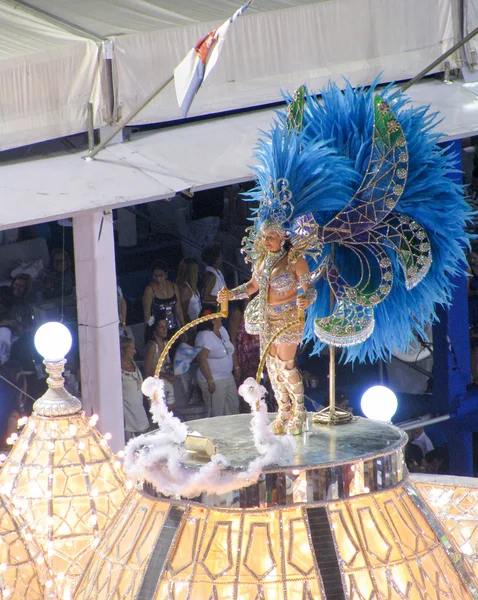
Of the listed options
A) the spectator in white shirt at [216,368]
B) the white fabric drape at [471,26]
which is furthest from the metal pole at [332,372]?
the white fabric drape at [471,26]

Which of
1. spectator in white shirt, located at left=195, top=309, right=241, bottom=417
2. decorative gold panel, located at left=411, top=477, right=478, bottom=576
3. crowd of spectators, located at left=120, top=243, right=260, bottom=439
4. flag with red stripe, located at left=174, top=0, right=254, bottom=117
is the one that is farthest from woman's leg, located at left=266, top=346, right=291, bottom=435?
spectator in white shirt, located at left=195, top=309, right=241, bottom=417

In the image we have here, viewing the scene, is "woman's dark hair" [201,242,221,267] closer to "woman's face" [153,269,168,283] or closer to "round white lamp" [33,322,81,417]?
"woman's face" [153,269,168,283]

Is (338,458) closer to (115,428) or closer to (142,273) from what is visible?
(115,428)

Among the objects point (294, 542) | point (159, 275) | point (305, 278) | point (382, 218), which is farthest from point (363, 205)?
point (159, 275)

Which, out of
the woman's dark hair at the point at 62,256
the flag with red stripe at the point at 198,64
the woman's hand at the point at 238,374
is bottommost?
the woman's hand at the point at 238,374

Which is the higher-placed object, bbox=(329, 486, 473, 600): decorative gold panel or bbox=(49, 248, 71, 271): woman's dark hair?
bbox=(49, 248, 71, 271): woman's dark hair

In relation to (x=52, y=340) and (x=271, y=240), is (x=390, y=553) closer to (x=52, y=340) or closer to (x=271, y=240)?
(x=271, y=240)

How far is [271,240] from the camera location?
223 centimetres

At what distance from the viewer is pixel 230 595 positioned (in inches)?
62.3

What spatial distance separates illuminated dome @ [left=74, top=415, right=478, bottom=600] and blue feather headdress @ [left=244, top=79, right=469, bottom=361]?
48 centimetres

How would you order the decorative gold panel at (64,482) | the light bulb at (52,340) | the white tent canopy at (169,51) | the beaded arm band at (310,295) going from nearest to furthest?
the beaded arm band at (310,295) < the decorative gold panel at (64,482) < the light bulb at (52,340) < the white tent canopy at (169,51)

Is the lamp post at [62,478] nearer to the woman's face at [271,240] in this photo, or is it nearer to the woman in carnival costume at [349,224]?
the woman in carnival costume at [349,224]

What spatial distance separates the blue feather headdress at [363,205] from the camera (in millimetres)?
2111

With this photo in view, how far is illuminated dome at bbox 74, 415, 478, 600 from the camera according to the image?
160cm
